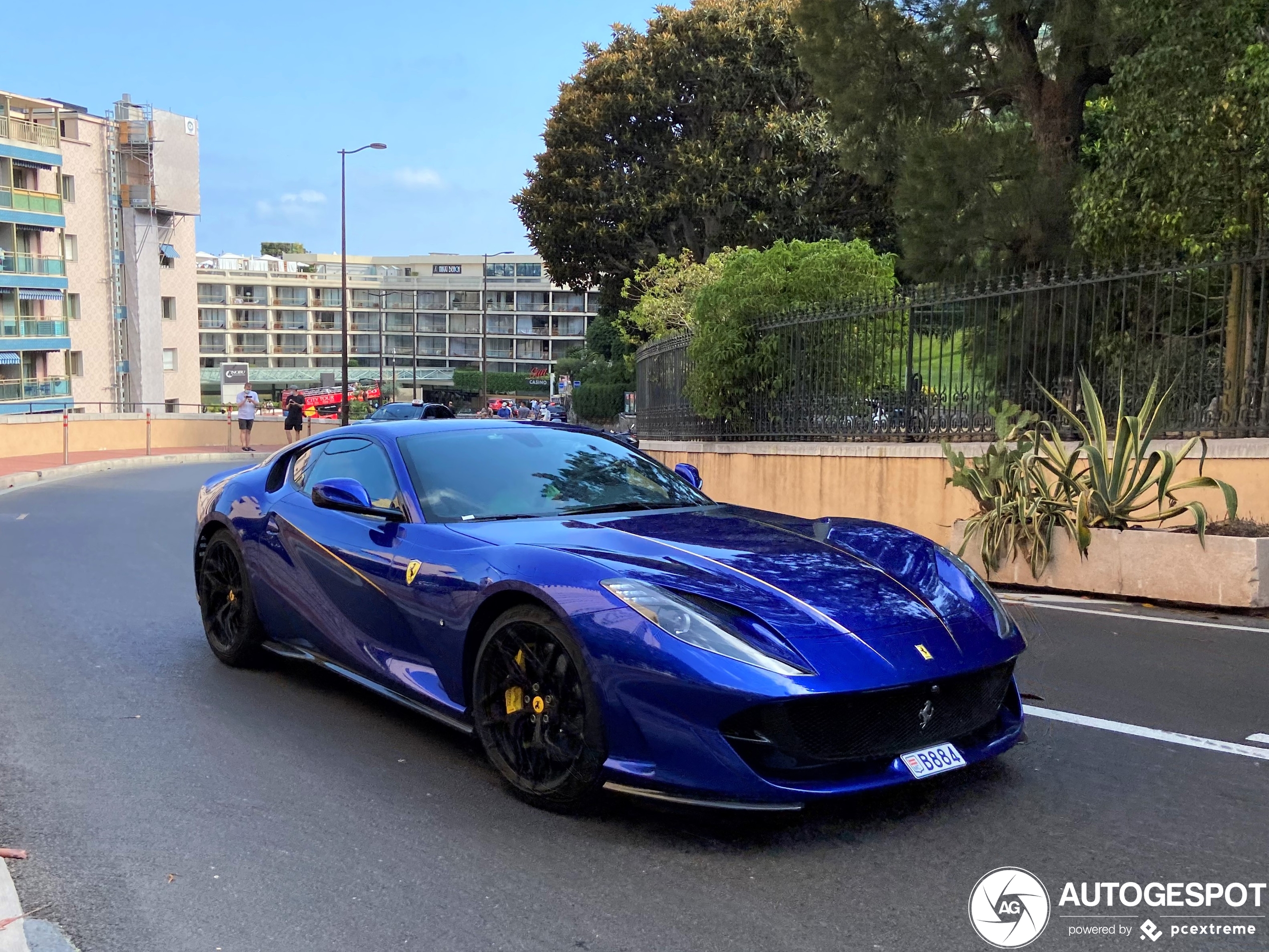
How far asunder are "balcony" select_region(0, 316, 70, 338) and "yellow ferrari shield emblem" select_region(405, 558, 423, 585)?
190 ft

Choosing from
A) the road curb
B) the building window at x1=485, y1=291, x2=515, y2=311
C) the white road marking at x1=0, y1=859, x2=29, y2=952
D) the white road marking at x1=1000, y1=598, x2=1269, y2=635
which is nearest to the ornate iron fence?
the white road marking at x1=1000, y1=598, x2=1269, y2=635

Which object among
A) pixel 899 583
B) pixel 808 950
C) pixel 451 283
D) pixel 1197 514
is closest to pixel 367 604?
pixel 899 583

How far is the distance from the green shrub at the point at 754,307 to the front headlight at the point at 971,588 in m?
9.27

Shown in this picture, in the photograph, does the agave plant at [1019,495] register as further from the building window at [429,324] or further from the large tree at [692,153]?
the building window at [429,324]

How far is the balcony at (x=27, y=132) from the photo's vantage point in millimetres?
55219

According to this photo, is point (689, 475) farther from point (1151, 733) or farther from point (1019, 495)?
point (1019, 495)

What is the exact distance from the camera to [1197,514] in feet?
25.7

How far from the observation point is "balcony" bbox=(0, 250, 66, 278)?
5484cm

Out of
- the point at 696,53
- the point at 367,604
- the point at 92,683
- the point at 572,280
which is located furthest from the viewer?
Answer: the point at 572,280

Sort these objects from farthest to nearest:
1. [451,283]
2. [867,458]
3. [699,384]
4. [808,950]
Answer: [451,283] < [699,384] < [867,458] < [808,950]

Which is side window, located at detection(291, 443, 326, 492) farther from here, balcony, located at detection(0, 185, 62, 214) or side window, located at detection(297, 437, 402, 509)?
balcony, located at detection(0, 185, 62, 214)

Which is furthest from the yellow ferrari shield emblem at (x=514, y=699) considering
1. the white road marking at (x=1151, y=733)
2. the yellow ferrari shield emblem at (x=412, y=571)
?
the white road marking at (x=1151, y=733)

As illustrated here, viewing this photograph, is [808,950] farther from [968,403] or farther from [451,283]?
[451,283]

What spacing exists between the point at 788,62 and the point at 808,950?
31.7 metres
